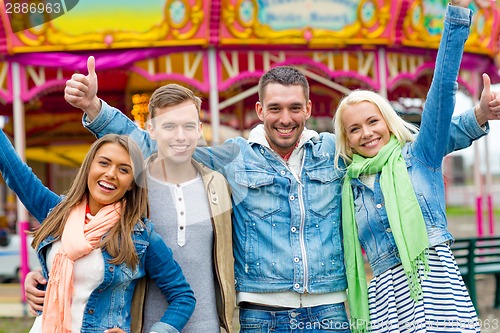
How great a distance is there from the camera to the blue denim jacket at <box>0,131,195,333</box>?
83.3 inches

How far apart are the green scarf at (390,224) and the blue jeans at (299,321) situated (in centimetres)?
8

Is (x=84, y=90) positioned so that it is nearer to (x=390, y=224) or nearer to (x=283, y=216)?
(x=283, y=216)

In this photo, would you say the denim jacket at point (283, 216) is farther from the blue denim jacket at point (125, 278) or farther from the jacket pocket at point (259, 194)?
the blue denim jacket at point (125, 278)

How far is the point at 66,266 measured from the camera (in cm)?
209

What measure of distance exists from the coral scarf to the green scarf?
2.87 feet

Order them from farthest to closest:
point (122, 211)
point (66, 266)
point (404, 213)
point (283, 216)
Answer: point (283, 216), point (404, 213), point (122, 211), point (66, 266)

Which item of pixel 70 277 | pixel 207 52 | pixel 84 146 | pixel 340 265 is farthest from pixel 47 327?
pixel 84 146

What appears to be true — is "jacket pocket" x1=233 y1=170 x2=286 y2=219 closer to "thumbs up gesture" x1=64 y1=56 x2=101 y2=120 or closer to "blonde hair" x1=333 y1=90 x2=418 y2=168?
"blonde hair" x1=333 y1=90 x2=418 y2=168

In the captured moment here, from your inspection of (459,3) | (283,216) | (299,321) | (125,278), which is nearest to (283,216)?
(283,216)

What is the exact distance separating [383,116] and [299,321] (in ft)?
2.72

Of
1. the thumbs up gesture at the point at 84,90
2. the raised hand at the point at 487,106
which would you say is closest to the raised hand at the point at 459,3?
the raised hand at the point at 487,106

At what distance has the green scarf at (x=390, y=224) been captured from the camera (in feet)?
7.54

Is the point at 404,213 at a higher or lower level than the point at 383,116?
lower

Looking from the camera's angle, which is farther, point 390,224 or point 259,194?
point 259,194
